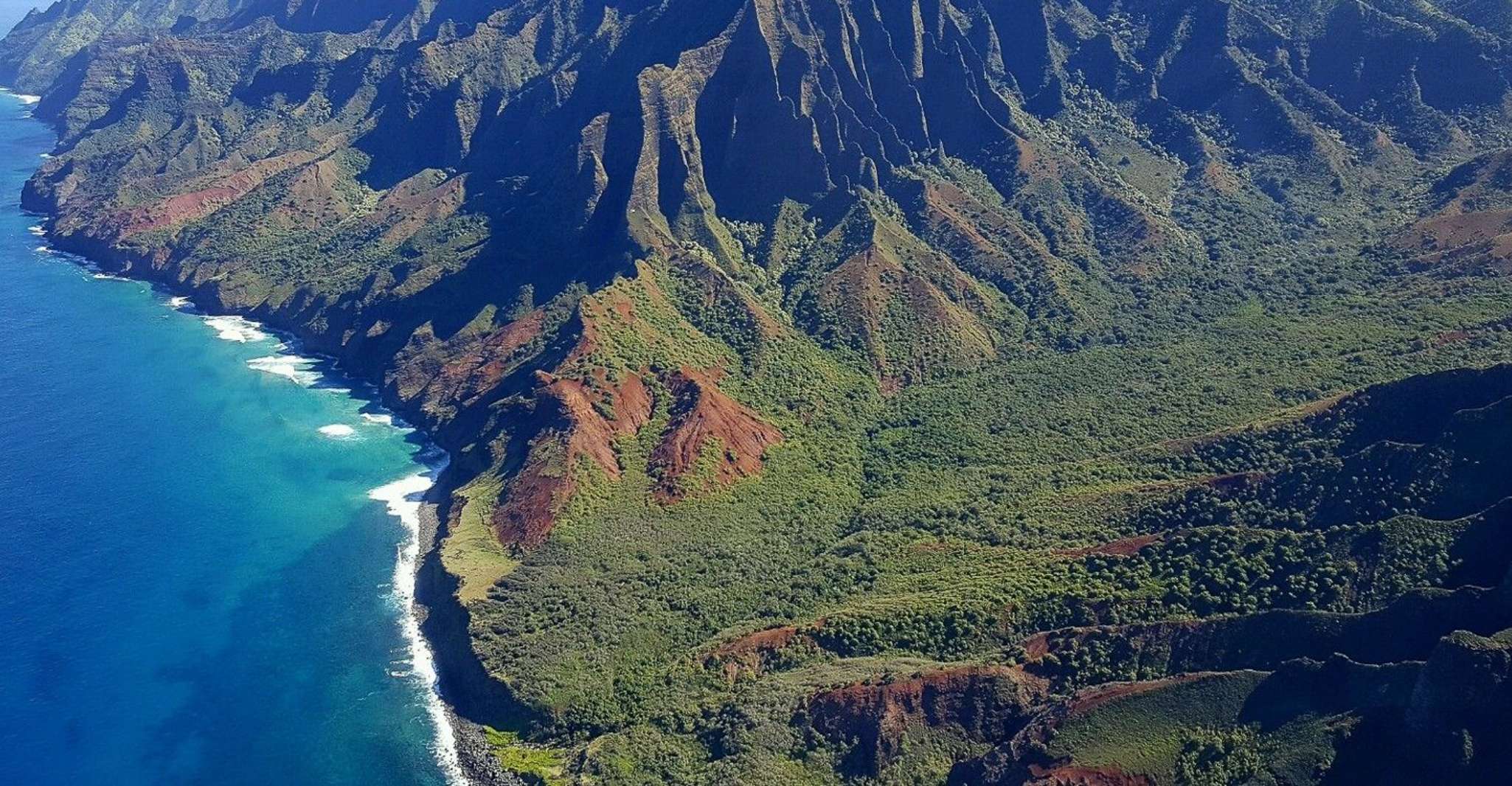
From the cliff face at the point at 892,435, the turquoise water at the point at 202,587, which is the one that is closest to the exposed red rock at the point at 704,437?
the cliff face at the point at 892,435

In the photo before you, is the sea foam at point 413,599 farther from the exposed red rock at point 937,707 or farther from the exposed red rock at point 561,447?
the exposed red rock at point 937,707

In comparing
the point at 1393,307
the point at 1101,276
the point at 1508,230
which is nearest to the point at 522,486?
the point at 1101,276

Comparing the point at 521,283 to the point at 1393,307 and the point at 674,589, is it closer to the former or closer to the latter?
the point at 674,589

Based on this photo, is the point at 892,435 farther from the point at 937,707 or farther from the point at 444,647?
the point at 444,647

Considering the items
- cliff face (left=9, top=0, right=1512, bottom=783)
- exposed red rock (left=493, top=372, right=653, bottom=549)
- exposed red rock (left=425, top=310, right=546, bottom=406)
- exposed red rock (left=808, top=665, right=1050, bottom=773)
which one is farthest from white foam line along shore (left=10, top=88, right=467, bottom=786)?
exposed red rock (left=808, top=665, right=1050, bottom=773)

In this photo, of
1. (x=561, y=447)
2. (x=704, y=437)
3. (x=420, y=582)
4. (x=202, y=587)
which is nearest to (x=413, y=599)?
(x=420, y=582)

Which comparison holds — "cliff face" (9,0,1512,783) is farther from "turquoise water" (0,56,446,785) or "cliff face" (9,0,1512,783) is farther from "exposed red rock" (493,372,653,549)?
"turquoise water" (0,56,446,785)
